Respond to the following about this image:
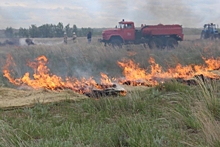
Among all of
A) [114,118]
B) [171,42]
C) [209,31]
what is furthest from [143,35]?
[114,118]

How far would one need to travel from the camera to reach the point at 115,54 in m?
15.6

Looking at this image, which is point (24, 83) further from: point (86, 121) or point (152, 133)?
point (152, 133)

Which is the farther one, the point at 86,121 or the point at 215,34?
the point at 215,34

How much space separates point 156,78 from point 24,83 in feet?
14.9

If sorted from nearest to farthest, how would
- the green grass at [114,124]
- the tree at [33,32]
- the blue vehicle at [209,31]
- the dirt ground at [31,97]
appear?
1. the green grass at [114,124]
2. the dirt ground at [31,97]
3. the blue vehicle at [209,31]
4. the tree at [33,32]

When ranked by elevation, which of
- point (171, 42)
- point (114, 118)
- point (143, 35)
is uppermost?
point (143, 35)

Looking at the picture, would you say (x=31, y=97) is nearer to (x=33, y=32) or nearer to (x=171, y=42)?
(x=171, y=42)

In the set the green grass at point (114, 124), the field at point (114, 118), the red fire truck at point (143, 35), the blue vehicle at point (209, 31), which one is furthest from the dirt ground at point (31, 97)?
the blue vehicle at point (209, 31)

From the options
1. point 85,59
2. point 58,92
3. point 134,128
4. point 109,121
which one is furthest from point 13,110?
point 85,59

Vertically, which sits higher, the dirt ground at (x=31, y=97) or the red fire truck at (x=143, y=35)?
the red fire truck at (x=143, y=35)

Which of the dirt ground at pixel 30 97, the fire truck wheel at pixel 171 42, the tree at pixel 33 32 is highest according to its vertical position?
the tree at pixel 33 32

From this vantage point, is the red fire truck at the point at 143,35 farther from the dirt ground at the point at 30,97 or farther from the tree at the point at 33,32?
the tree at the point at 33,32

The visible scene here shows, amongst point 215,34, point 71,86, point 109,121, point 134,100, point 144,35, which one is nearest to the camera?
point 109,121

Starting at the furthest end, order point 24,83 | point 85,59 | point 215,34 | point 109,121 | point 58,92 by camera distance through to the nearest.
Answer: point 215,34 < point 85,59 < point 24,83 < point 58,92 < point 109,121
